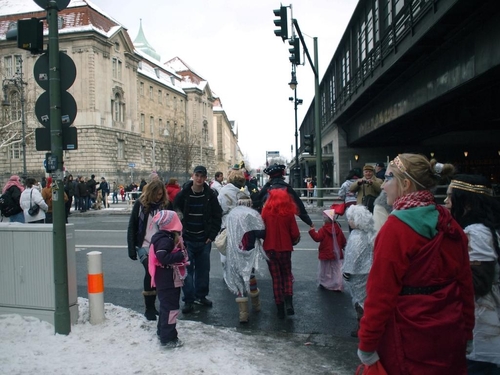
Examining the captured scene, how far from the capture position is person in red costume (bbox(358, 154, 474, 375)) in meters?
2.22

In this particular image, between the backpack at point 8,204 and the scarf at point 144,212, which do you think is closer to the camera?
the scarf at point 144,212

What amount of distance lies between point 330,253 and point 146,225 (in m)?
2.90

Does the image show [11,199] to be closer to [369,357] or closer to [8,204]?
[8,204]

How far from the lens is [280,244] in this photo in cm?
573

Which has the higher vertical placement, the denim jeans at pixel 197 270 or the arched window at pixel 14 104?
the arched window at pixel 14 104

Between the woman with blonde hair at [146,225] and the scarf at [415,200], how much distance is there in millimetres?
3652

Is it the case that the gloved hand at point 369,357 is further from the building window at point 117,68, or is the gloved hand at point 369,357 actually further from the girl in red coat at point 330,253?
the building window at point 117,68

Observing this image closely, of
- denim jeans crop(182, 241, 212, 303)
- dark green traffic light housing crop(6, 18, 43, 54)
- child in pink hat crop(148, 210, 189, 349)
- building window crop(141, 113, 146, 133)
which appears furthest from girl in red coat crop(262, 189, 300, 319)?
building window crop(141, 113, 146, 133)

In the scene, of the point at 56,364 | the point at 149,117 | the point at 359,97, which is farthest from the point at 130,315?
the point at 149,117

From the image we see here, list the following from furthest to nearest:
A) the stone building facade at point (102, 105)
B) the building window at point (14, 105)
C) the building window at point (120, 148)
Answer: the building window at point (120, 148)
the stone building facade at point (102, 105)
the building window at point (14, 105)

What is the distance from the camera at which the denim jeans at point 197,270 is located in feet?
20.6

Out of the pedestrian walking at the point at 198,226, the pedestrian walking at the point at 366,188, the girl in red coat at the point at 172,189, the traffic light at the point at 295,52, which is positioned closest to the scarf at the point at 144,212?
the pedestrian walking at the point at 198,226

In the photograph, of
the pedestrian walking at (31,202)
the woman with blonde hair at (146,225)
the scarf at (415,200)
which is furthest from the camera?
the pedestrian walking at (31,202)

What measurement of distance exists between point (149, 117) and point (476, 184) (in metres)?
68.0
